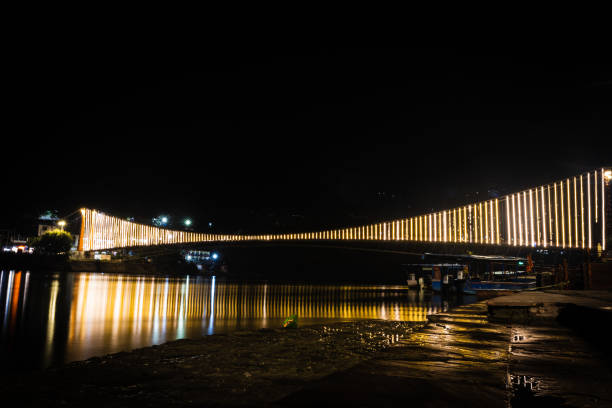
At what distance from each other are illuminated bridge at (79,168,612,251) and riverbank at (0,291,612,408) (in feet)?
88.5

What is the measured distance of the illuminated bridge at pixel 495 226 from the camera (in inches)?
1971

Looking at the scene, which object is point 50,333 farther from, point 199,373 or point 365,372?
point 365,372

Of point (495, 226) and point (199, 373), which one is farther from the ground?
point (495, 226)

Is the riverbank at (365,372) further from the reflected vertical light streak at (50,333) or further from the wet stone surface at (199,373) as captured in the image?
the reflected vertical light streak at (50,333)

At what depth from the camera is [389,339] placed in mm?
10078

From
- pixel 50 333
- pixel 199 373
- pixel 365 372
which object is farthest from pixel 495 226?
pixel 365 372

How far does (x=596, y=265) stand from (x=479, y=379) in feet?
55.6

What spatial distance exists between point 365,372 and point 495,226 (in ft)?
252

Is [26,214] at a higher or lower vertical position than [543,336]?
higher

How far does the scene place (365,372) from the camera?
372cm

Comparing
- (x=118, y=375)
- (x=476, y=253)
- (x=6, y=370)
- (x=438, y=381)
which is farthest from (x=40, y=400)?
(x=476, y=253)

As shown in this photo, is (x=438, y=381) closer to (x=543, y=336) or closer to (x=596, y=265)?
(x=543, y=336)

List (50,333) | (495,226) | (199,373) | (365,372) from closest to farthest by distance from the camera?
1. (365,372)
2. (199,373)
3. (50,333)
4. (495,226)

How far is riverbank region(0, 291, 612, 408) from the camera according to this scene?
3299 mm
